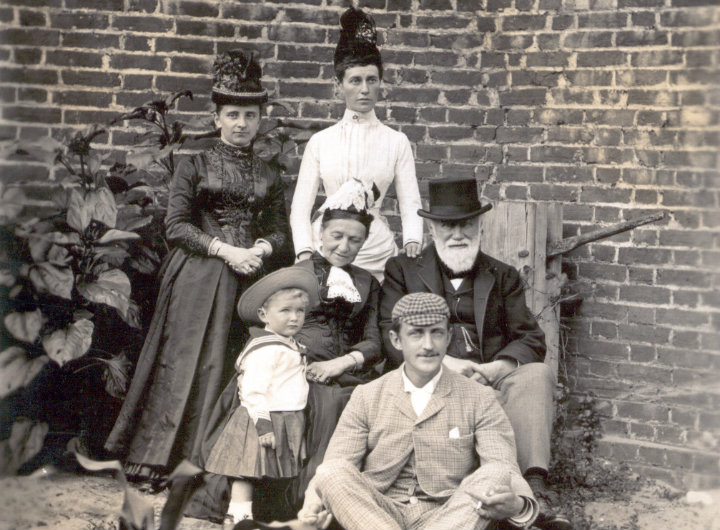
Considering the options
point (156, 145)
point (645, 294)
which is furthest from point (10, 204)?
point (645, 294)

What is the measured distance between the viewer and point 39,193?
17.6 ft

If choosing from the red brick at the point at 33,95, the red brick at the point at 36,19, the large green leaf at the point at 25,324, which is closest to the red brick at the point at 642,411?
the large green leaf at the point at 25,324

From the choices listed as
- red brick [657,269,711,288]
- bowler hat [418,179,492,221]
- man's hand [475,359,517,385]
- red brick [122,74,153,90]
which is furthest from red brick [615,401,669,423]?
red brick [122,74,153,90]

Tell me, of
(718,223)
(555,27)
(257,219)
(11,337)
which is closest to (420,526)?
(257,219)

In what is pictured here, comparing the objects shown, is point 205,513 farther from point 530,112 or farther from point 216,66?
point 530,112

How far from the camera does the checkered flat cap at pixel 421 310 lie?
11.6 feet

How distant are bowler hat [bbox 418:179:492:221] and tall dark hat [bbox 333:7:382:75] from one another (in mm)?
810

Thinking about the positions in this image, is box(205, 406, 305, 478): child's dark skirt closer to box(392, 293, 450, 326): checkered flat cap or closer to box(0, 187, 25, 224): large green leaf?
box(392, 293, 450, 326): checkered flat cap

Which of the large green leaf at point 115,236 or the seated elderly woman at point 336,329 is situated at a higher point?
the large green leaf at point 115,236

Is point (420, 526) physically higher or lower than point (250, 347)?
lower

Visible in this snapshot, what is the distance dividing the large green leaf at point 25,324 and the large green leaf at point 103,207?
53 cm

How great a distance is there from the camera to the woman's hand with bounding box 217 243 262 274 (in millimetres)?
4426

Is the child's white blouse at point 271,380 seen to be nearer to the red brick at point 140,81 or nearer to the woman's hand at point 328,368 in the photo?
the woman's hand at point 328,368

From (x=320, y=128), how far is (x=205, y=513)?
2295mm
